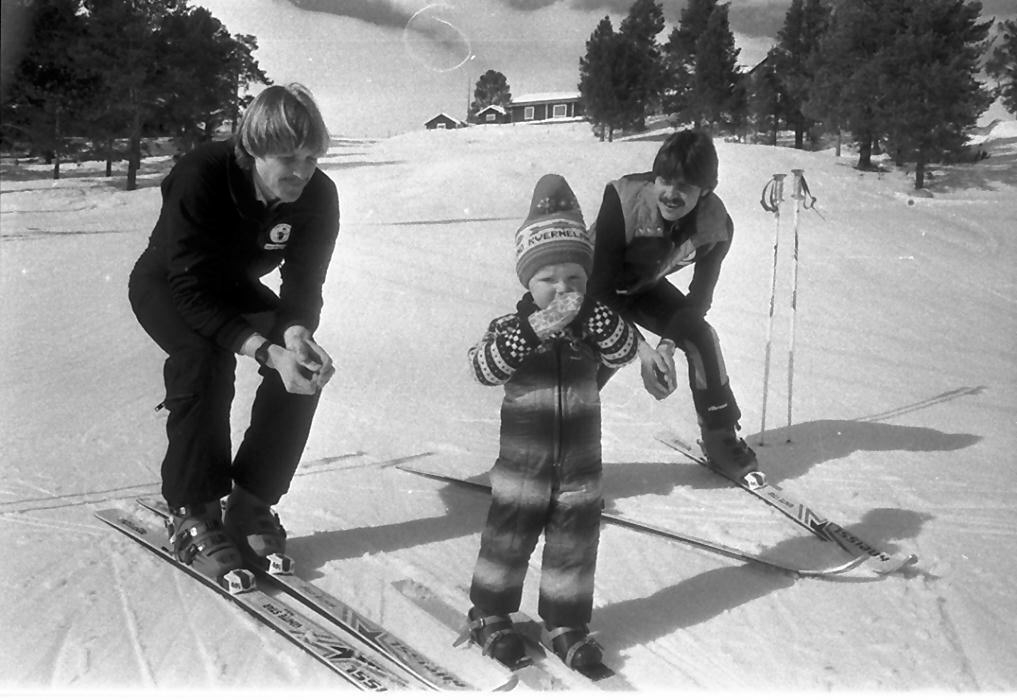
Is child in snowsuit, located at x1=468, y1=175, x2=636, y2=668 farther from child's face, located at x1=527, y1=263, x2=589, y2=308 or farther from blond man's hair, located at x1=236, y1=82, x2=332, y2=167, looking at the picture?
blond man's hair, located at x1=236, y1=82, x2=332, y2=167

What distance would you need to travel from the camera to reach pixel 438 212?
575 centimetres

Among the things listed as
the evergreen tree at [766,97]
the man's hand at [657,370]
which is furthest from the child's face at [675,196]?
the man's hand at [657,370]

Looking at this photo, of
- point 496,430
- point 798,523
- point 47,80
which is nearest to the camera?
point 798,523

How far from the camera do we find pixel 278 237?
2629 millimetres

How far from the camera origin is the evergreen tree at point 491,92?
10.6ft

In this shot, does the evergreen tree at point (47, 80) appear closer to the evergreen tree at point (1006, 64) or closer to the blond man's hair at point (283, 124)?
the blond man's hair at point (283, 124)

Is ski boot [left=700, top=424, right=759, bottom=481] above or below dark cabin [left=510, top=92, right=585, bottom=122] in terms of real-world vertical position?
below

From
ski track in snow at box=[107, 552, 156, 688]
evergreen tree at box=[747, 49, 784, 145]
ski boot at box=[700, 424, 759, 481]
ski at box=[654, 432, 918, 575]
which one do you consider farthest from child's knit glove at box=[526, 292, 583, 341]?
evergreen tree at box=[747, 49, 784, 145]

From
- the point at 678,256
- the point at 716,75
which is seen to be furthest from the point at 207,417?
the point at 716,75

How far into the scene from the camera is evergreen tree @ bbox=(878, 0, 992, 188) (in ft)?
11.2

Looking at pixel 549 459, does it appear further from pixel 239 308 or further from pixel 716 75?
pixel 716 75

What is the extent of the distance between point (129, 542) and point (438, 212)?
11.2 ft

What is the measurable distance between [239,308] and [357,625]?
98 centimetres

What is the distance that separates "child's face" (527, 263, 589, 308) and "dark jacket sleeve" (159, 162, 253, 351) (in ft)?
2.55
